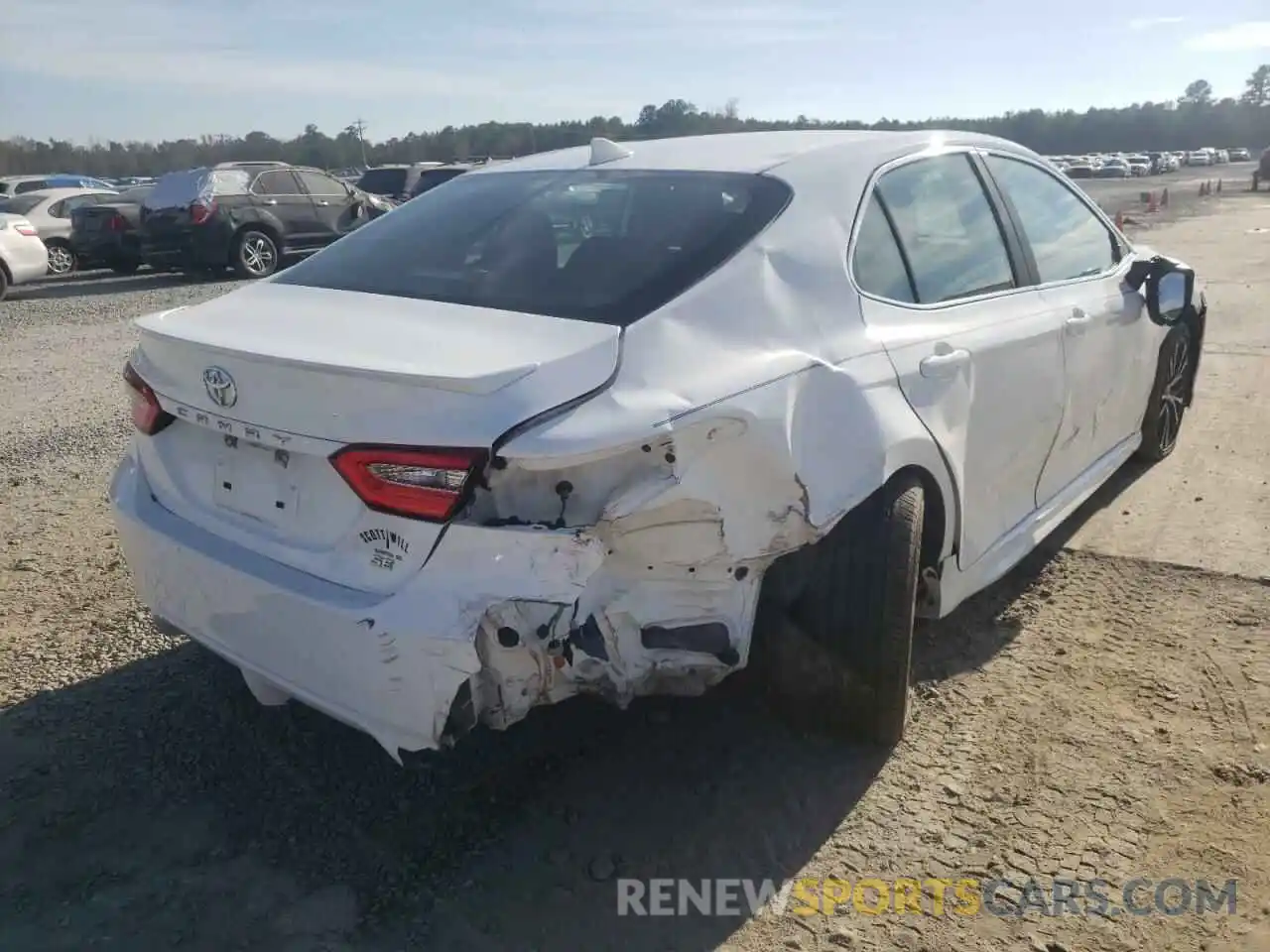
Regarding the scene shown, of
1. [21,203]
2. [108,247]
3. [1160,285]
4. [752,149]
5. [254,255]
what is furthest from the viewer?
[21,203]

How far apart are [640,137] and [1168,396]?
3863 millimetres

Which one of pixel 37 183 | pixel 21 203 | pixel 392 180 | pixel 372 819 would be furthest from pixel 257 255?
pixel 372 819

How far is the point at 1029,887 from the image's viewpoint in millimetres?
2447

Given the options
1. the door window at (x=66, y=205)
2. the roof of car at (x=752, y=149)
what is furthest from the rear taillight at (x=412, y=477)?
the door window at (x=66, y=205)

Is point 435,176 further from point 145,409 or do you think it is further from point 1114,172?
point 1114,172

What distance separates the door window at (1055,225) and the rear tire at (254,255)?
13.3m

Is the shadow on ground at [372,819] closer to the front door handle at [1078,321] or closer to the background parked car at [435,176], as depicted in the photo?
the front door handle at [1078,321]

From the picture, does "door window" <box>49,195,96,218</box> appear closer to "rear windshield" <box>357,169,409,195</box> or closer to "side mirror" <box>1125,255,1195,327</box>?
"rear windshield" <box>357,169,409,195</box>

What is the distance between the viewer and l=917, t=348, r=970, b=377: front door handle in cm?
293

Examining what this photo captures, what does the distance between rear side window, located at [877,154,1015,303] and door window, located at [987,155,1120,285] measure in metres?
0.24

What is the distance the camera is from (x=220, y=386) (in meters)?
2.51

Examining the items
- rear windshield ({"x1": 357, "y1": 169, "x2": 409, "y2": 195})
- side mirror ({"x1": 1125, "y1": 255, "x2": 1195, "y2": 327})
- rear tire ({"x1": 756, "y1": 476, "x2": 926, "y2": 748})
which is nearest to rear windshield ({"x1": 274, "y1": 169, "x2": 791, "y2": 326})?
rear tire ({"x1": 756, "y1": 476, "x2": 926, "y2": 748})

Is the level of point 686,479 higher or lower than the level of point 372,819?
higher

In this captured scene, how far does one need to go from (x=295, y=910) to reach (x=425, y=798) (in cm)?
46
